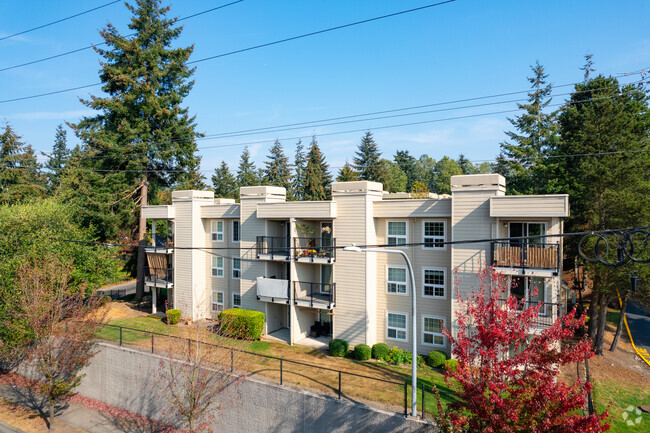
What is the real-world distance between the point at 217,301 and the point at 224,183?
4313cm

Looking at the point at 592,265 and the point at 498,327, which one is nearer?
the point at 498,327

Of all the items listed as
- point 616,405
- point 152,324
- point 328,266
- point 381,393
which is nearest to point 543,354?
point 381,393

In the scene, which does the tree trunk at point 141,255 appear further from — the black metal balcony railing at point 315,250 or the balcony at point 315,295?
the balcony at point 315,295

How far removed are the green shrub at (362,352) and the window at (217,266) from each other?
1203 centimetres

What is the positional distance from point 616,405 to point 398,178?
191 ft

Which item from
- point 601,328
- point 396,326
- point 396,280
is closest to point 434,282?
point 396,280

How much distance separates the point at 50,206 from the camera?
27531 mm

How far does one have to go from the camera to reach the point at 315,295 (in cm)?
2400

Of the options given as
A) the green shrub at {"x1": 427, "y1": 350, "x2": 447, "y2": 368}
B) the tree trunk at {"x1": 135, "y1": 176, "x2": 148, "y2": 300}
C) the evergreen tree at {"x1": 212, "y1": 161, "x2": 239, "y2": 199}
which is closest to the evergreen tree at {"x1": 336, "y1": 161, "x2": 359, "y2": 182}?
the evergreen tree at {"x1": 212, "y1": 161, "x2": 239, "y2": 199}

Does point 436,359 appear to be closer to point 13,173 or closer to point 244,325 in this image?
point 244,325

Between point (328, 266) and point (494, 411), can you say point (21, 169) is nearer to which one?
point (328, 266)

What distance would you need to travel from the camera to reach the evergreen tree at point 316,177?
59.1 m

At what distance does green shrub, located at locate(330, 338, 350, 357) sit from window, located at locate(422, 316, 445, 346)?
4129 millimetres

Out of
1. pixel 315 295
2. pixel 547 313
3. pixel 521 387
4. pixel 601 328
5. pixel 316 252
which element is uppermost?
pixel 316 252
